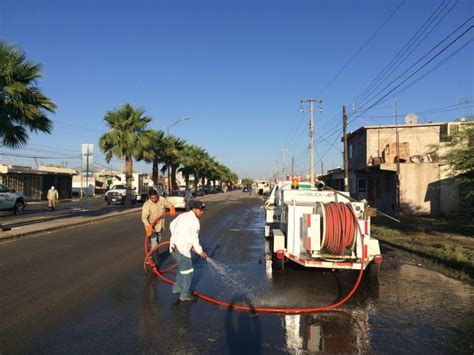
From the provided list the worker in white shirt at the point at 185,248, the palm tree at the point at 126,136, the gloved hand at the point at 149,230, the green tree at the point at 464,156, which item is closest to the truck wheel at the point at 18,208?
the palm tree at the point at 126,136

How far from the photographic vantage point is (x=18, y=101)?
50.4 feet

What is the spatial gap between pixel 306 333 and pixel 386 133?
104 ft

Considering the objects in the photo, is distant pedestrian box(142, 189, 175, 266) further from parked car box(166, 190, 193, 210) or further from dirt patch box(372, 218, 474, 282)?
parked car box(166, 190, 193, 210)

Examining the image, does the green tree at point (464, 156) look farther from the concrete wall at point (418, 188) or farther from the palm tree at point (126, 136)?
the palm tree at point (126, 136)

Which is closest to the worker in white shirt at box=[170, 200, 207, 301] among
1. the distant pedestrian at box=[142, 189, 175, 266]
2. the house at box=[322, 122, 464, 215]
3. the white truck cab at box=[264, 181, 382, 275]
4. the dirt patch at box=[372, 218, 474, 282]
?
the white truck cab at box=[264, 181, 382, 275]

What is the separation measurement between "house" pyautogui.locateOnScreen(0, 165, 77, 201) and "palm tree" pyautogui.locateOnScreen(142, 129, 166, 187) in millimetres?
12938

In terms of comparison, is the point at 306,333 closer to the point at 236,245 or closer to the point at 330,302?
the point at 330,302

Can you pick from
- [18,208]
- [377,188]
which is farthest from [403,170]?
[18,208]

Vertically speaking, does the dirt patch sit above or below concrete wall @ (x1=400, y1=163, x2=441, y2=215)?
below

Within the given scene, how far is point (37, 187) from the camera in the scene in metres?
45.2

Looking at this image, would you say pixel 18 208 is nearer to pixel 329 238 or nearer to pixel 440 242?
pixel 440 242

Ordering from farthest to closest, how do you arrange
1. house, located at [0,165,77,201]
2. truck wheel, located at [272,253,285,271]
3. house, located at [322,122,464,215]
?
house, located at [0,165,77,201] → house, located at [322,122,464,215] → truck wheel, located at [272,253,285,271]

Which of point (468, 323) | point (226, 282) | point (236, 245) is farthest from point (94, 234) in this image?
point (468, 323)

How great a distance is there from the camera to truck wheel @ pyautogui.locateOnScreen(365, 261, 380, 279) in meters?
8.48
